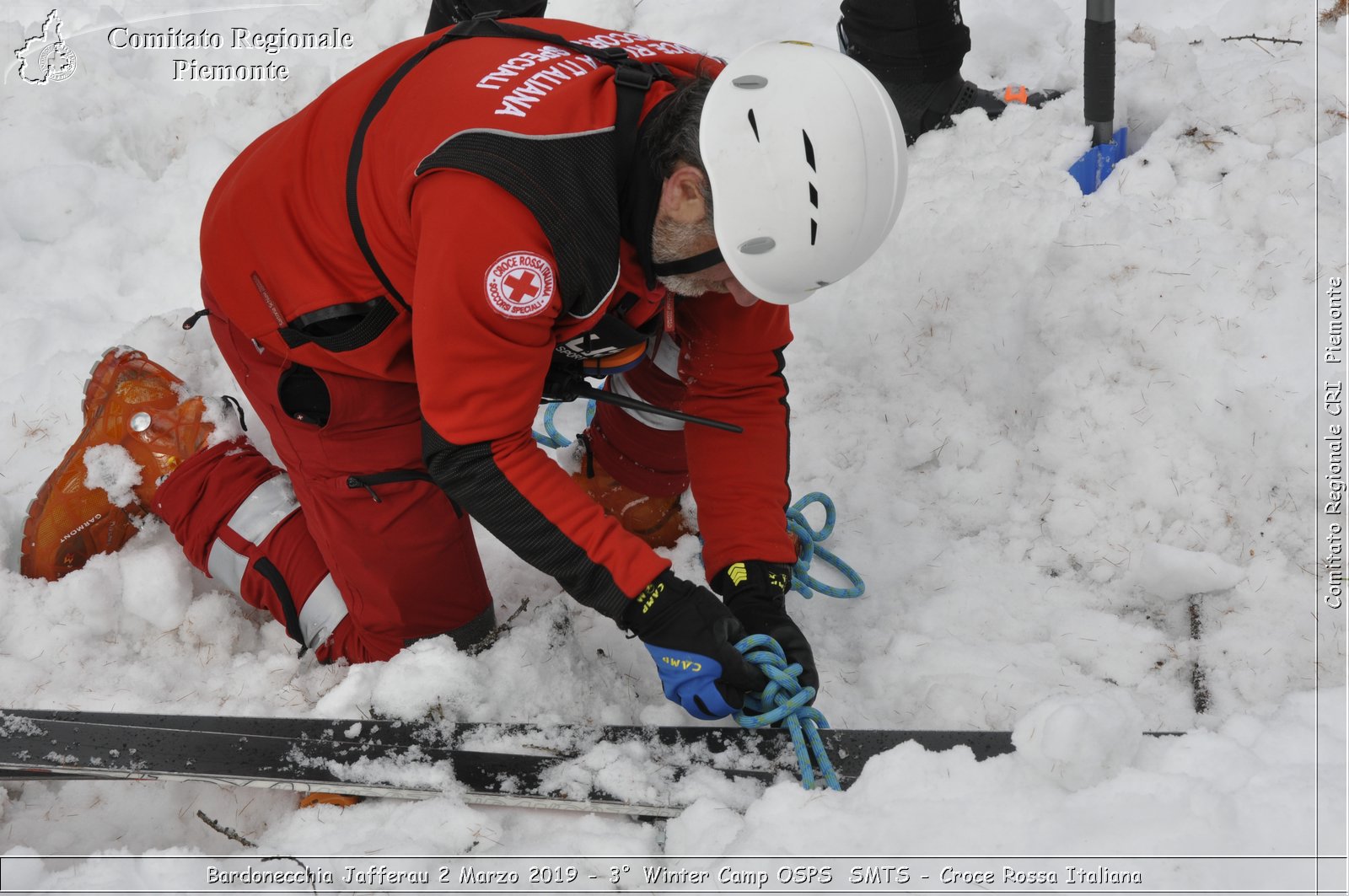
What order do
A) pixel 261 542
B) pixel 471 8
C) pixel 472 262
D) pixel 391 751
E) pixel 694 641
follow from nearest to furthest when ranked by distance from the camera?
pixel 472 262
pixel 694 641
pixel 391 751
pixel 261 542
pixel 471 8

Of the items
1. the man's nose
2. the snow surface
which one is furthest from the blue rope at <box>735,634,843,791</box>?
the man's nose

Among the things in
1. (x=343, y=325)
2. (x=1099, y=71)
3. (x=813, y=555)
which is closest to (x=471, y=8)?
(x=343, y=325)

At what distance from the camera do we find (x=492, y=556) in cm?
308

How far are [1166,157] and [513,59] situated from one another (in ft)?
7.05

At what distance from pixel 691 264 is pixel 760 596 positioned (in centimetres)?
82

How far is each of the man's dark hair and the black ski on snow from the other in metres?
1.11

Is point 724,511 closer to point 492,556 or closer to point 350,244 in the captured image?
point 492,556

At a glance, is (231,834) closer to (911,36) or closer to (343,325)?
(343,325)

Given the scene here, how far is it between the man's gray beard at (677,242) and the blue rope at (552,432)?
1041 mm

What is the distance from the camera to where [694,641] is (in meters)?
2.12

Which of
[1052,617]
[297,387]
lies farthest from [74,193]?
[1052,617]

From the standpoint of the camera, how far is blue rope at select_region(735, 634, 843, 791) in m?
2.11

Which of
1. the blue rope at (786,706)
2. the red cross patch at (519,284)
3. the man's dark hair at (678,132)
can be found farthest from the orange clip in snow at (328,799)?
the man's dark hair at (678,132)

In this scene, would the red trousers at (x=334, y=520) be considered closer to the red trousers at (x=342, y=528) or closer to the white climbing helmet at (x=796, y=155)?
the red trousers at (x=342, y=528)
